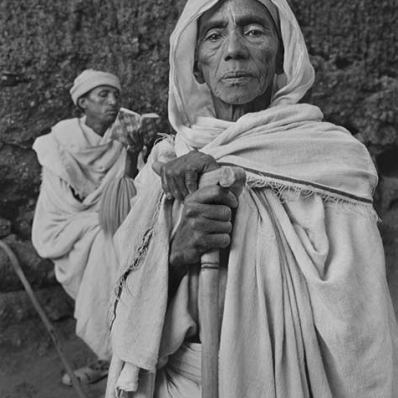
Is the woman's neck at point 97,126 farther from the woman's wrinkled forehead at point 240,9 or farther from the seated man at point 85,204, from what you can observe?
the woman's wrinkled forehead at point 240,9

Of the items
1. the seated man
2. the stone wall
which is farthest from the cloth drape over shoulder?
the stone wall

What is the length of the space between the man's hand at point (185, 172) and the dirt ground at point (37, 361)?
9.86 feet

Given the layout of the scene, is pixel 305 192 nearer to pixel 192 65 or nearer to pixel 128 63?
pixel 192 65

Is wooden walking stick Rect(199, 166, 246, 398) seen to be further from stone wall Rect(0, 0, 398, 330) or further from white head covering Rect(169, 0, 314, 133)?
stone wall Rect(0, 0, 398, 330)

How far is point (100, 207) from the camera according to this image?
→ 13.0 ft

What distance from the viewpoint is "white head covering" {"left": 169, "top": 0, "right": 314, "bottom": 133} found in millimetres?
1525

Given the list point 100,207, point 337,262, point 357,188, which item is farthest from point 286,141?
point 100,207

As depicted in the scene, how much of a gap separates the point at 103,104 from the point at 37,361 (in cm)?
197

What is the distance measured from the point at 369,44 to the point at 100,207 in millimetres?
2851

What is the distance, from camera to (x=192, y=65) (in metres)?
1.61

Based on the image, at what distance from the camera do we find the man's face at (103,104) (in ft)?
14.5

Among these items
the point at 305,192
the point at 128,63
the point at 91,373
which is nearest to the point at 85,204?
Answer: the point at 91,373

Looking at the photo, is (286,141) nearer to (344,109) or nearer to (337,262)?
(337,262)

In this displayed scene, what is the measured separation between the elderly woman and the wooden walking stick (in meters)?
0.02
